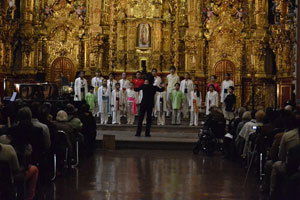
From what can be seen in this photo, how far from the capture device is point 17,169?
7.34 metres

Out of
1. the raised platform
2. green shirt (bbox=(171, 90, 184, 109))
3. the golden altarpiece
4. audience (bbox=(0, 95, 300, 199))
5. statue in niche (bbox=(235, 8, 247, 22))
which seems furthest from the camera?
statue in niche (bbox=(235, 8, 247, 22))

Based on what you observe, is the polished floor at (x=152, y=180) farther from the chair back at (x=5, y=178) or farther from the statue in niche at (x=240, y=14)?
the statue in niche at (x=240, y=14)

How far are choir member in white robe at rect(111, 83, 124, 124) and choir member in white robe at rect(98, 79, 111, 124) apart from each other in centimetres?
32

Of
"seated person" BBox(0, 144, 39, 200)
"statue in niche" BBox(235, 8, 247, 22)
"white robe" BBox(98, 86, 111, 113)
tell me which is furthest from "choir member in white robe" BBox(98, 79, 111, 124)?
"seated person" BBox(0, 144, 39, 200)

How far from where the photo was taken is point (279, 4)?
1083 inches

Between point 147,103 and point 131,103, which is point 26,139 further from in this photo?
point 131,103

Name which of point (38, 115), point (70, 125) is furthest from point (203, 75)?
point (38, 115)

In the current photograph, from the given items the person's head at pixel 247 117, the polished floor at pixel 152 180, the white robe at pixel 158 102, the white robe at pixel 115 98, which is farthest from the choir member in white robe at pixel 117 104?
the person's head at pixel 247 117

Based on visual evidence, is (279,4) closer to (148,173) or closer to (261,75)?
(261,75)

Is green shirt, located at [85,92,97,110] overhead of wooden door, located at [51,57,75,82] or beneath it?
beneath

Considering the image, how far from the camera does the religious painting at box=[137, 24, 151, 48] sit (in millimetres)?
31625

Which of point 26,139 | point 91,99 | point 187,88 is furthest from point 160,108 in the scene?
point 26,139

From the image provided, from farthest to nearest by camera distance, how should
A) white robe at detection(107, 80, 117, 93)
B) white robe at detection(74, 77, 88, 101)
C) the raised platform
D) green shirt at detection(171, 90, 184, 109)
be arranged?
1. white robe at detection(74, 77, 88, 101)
2. white robe at detection(107, 80, 117, 93)
3. green shirt at detection(171, 90, 184, 109)
4. the raised platform

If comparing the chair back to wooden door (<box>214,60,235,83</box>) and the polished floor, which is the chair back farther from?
wooden door (<box>214,60,235,83</box>)
